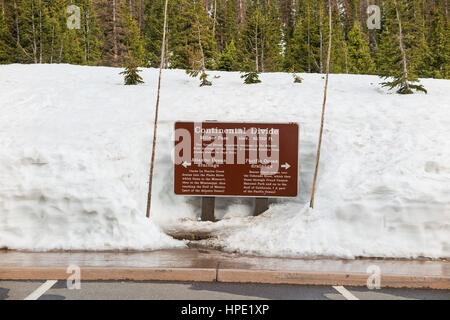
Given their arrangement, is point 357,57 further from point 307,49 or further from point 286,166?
point 286,166

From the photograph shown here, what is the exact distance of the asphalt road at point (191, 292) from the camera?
474cm

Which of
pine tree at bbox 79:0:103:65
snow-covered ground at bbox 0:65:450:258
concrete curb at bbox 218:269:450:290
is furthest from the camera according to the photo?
pine tree at bbox 79:0:103:65

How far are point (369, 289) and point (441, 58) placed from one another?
34.0 meters

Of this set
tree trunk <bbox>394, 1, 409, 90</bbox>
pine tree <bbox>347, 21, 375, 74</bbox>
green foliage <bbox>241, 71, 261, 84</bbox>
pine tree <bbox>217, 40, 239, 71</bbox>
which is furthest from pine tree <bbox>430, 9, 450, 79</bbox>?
green foliage <bbox>241, 71, 261, 84</bbox>

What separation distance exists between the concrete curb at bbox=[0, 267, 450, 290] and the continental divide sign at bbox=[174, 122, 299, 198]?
8.43ft

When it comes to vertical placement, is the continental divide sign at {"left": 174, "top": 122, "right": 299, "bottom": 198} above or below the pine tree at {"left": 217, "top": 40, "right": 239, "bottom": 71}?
below

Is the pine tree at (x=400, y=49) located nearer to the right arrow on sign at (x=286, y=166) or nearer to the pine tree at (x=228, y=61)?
the right arrow on sign at (x=286, y=166)

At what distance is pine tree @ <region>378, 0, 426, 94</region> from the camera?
1303 centimetres

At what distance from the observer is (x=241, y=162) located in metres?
7.71

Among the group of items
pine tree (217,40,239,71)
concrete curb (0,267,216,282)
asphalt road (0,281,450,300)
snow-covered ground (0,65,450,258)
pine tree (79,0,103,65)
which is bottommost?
asphalt road (0,281,450,300)

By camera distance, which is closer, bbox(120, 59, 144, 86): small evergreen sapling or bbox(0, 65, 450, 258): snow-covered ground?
bbox(0, 65, 450, 258): snow-covered ground

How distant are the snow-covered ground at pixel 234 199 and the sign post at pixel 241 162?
2.04 feet

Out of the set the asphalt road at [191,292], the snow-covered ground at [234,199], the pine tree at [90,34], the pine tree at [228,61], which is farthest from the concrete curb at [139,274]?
the pine tree at [90,34]

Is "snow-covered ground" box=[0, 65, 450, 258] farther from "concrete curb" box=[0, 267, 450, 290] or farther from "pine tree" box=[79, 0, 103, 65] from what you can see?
"pine tree" box=[79, 0, 103, 65]
